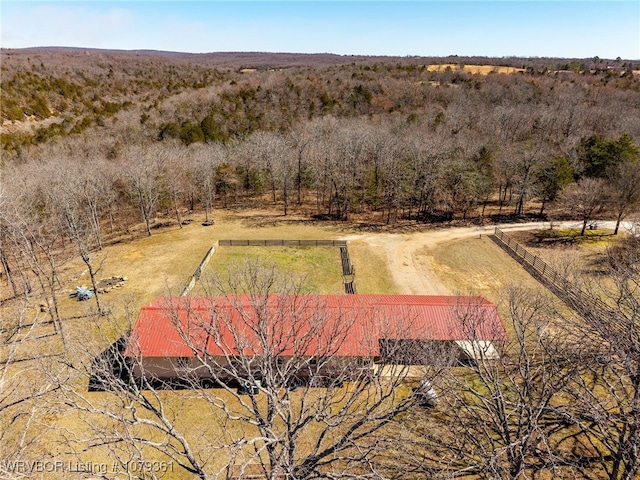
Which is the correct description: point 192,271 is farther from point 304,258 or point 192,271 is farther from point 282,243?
point 304,258

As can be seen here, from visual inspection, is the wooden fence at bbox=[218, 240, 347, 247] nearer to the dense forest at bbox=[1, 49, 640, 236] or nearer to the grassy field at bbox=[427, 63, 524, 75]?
the dense forest at bbox=[1, 49, 640, 236]

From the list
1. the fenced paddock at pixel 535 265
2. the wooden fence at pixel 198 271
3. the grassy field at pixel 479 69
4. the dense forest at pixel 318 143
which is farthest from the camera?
the grassy field at pixel 479 69

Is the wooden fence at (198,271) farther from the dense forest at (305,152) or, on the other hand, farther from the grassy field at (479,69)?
the grassy field at (479,69)

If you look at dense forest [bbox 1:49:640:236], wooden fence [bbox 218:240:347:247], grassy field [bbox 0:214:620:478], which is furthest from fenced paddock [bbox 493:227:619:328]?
wooden fence [bbox 218:240:347:247]

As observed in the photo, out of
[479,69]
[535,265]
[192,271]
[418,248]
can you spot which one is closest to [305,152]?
[418,248]

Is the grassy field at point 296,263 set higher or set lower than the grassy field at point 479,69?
lower

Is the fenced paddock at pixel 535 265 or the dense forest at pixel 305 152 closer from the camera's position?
the fenced paddock at pixel 535 265

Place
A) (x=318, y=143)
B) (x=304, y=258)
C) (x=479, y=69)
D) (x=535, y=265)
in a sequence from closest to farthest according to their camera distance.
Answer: (x=535, y=265) → (x=304, y=258) → (x=318, y=143) → (x=479, y=69)

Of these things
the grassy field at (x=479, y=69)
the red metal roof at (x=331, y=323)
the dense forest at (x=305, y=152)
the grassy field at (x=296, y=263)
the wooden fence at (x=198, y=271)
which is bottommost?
the grassy field at (x=296, y=263)

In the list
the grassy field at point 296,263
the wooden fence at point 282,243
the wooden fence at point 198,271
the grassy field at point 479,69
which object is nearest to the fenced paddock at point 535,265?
the grassy field at point 296,263

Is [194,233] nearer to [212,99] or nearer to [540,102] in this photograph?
[212,99]
